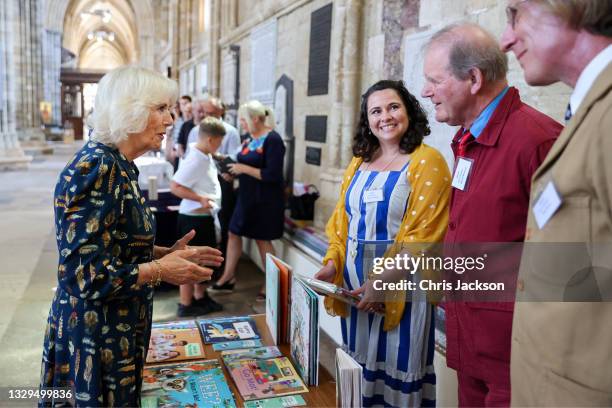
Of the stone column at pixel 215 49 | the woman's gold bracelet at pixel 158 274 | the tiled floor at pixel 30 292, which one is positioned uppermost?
the stone column at pixel 215 49

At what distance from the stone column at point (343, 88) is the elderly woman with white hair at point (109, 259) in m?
2.98

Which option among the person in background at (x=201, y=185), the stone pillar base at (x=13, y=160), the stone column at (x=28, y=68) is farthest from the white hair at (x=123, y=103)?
the stone column at (x=28, y=68)

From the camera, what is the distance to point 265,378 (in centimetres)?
183

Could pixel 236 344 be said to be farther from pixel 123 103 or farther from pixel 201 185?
pixel 201 185

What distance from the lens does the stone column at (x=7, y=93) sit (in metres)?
16.5

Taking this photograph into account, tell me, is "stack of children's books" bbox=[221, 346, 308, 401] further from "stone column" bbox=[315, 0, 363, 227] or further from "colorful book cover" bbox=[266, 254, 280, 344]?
"stone column" bbox=[315, 0, 363, 227]

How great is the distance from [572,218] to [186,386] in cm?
124

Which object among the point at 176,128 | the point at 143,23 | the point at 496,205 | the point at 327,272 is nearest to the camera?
the point at 496,205

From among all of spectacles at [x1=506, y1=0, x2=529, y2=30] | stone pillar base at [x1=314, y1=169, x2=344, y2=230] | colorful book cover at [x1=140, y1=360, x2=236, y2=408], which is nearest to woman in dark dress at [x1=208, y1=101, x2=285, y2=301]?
stone pillar base at [x1=314, y1=169, x2=344, y2=230]

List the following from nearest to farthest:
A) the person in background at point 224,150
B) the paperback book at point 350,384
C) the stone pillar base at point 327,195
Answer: the paperback book at point 350,384
the stone pillar base at point 327,195
the person in background at point 224,150

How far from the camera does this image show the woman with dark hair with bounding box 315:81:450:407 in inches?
88.4

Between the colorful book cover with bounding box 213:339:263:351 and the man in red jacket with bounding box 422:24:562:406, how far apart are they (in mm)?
740

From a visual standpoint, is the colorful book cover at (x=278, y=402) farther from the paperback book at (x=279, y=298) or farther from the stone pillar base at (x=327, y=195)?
the stone pillar base at (x=327, y=195)

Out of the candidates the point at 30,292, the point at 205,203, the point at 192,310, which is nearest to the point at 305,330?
the point at 205,203
